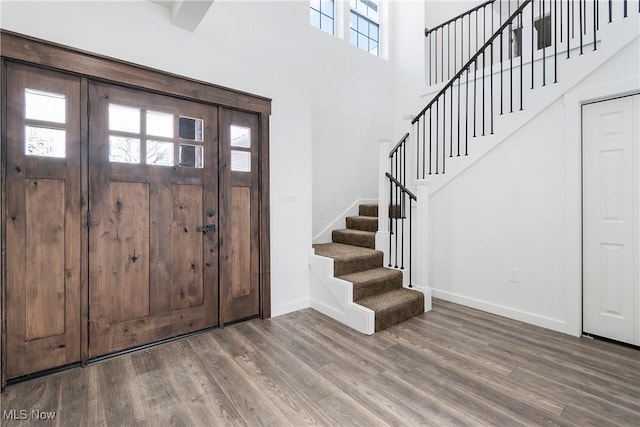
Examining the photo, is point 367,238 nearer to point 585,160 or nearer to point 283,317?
point 283,317

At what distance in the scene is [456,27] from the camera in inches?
203

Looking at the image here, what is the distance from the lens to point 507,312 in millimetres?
3135

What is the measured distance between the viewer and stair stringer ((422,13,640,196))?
8.04 ft

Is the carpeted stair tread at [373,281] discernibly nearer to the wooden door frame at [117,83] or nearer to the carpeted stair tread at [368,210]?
the wooden door frame at [117,83]

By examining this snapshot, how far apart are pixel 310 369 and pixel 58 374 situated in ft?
5.75

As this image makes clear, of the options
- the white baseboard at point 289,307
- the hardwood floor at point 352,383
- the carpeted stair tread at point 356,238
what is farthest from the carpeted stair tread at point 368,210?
the hardwood floor at point 352,383

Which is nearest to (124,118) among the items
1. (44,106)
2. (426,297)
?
(44,106)

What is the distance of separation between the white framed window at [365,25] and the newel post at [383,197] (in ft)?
8.67

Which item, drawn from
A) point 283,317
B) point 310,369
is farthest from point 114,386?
point 283,317

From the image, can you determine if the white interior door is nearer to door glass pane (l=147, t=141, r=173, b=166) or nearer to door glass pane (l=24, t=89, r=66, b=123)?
door glass pane (l=147, t=141, r=173, b=166)

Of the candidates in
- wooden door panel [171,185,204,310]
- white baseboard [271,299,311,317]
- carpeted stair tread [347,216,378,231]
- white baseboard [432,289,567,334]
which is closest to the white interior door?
white baseboard [432,289,567,334]

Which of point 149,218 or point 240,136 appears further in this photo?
point 240,136

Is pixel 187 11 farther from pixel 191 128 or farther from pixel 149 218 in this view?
pixel 149 218

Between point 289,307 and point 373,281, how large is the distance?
966 millimetres
